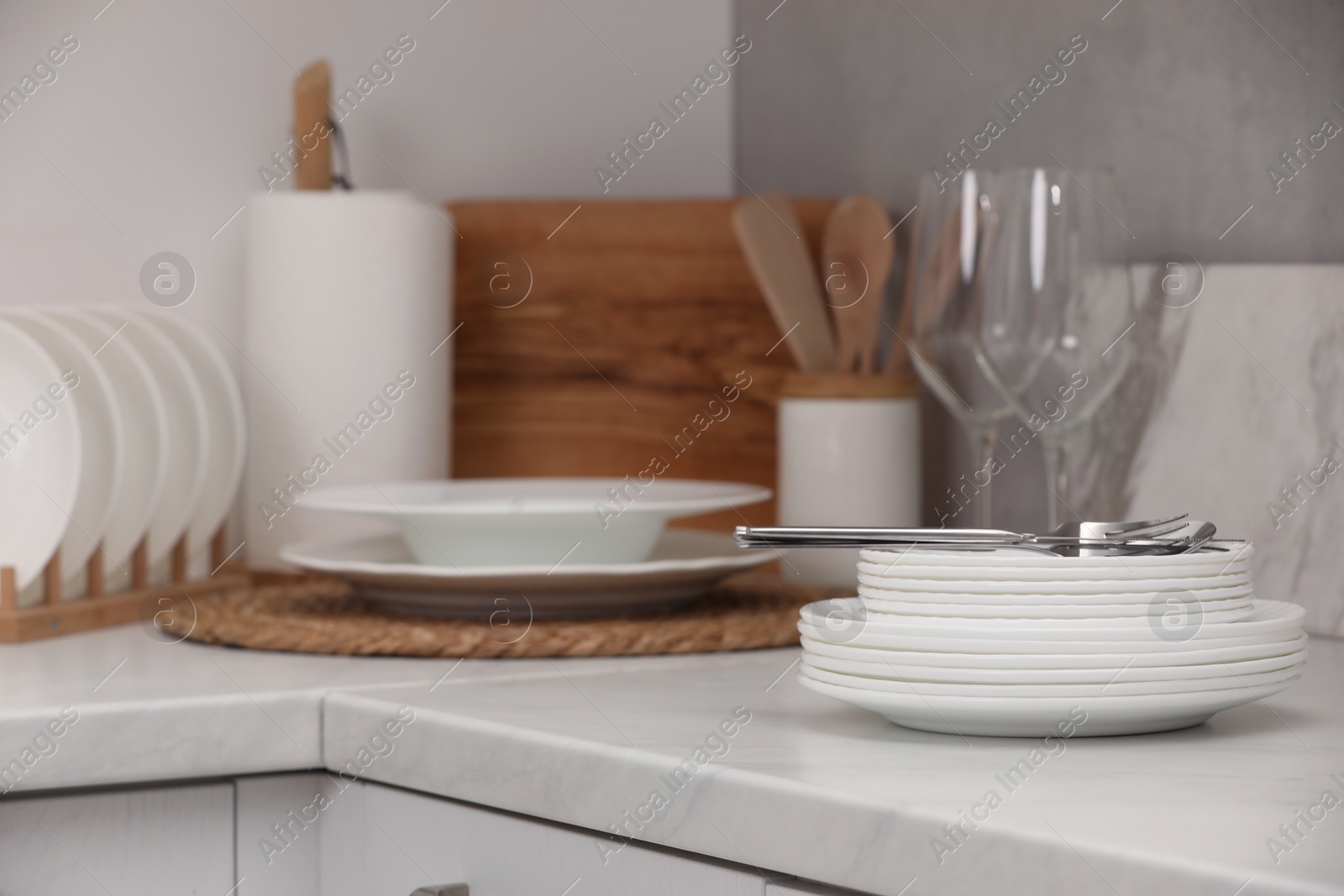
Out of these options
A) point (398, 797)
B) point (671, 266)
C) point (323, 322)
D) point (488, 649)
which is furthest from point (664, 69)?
point (398, 797)

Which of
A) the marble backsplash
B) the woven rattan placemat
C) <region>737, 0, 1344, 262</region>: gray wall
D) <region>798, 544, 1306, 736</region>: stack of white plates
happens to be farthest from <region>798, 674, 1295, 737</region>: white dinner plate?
<region>737, 0, 1344, 262</region>: gray wall

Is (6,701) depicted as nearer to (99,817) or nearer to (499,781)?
(99,817)

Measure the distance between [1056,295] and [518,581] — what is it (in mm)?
437

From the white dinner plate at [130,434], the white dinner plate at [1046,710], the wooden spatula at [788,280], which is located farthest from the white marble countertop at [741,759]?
the wooden spatula at [788,280]

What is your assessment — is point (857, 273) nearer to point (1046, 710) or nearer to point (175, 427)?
point (175, 427)

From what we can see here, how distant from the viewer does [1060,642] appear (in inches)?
25.2

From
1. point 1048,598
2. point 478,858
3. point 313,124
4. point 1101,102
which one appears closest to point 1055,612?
point 1048,598

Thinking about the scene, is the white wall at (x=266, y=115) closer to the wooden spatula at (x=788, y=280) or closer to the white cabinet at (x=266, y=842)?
the wooden spatula at (x=788, y=280)

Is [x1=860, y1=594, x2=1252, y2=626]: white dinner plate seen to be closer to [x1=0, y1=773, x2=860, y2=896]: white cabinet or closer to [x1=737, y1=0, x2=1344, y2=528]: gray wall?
[x1=0, y1=773, x2=860, y2=896]: white cabinet

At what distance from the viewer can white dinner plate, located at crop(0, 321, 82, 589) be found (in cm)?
104

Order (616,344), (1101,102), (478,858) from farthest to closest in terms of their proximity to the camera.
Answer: (616,344) < (1101,102) < (478,858)

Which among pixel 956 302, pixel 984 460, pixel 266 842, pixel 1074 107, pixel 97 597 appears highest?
pixel 1074 107

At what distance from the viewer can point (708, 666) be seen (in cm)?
94

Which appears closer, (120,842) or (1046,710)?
(1046,710)
